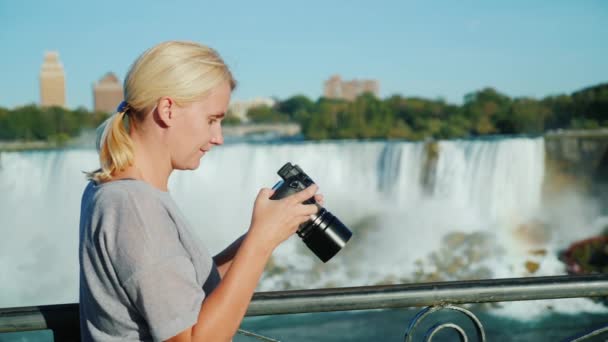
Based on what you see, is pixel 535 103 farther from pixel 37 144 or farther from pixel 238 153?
pixel 37 144

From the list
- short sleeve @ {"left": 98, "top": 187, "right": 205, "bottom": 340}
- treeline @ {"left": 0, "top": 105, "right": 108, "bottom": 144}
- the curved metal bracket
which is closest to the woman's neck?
short sleeve @ {"left": 98, "top": 187, "right": 205, "bottom": 340}

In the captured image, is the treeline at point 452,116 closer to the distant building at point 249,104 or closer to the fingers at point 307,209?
the distant building at point 249,104

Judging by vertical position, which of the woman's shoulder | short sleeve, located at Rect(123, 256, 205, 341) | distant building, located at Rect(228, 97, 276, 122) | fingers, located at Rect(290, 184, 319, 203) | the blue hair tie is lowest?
distant building, located at Rect(228, 97, 276, 122)

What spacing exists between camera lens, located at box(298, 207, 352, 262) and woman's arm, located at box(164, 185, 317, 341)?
10cm

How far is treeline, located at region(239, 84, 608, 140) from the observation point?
29.5 metres

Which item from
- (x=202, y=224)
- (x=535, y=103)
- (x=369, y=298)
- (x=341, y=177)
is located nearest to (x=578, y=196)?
(x=341, y=177)

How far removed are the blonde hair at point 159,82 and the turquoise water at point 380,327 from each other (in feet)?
32.4

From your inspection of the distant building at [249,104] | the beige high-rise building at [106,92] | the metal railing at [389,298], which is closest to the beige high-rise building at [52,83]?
the beige high-rise building at [106,92]

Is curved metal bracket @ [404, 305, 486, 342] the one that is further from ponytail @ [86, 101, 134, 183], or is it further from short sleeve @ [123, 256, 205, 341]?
ponytail @ [86, 101, 134, 183]

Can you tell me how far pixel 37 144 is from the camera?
33.0 m

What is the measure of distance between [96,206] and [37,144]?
34545 mm

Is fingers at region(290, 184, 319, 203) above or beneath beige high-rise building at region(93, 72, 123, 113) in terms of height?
above

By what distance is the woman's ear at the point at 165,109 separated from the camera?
1177 mm

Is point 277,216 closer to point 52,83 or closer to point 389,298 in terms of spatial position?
point 389,298
